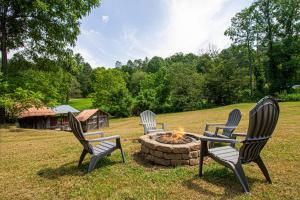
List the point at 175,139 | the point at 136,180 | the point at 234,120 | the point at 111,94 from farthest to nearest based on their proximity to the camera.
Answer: the point at 111,94 → the point at 234,120 → the point at 175,139 → the point at 136,180

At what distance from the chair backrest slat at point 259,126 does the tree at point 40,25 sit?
11.0m

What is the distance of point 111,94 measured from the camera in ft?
105

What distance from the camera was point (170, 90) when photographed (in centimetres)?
3388

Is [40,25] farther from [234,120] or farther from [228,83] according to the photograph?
[228,83]

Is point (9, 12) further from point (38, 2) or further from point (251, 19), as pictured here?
point (251, 19)

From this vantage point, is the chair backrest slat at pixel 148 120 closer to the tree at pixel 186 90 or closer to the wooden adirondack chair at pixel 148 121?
the wooden adirondack chair at pixel 148 121

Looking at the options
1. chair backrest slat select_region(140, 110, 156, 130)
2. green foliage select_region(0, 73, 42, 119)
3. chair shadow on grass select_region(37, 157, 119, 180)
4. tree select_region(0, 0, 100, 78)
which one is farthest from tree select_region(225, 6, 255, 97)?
chair shadow on grass select_region(37, 157, 119, 180)

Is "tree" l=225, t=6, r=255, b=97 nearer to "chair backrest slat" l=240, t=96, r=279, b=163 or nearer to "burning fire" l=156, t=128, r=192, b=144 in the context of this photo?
"burning fire" l=156, t=128, r=192, b=144

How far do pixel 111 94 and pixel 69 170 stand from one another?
28.3 metres

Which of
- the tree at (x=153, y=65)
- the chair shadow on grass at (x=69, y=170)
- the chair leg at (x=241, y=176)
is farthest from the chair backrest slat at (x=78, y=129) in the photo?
the tree at (x=153, y=65)

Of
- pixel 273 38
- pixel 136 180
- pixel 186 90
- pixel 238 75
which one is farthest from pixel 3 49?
pixel 273 38

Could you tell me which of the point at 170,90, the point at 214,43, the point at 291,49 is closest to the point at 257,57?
the point at 291,49

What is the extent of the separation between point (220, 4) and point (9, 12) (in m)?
11.0

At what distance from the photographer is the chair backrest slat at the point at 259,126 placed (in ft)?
9.52
